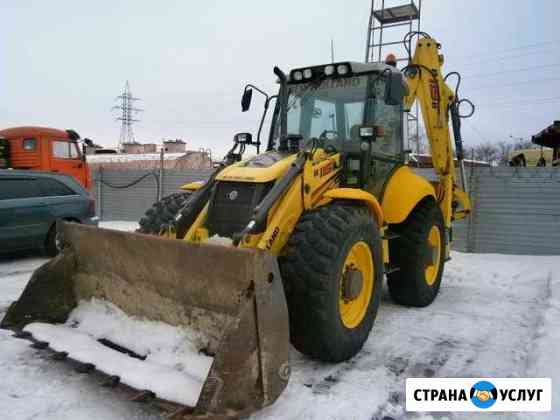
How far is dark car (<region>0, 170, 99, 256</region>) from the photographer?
7.51 m

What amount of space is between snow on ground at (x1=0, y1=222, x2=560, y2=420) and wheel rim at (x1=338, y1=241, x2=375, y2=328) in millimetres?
338

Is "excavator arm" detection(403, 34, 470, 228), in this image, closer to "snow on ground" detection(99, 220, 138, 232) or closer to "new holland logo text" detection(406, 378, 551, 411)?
"new holland logo text" detection(406, 378, 551, 411)

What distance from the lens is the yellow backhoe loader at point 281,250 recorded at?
2.84 m

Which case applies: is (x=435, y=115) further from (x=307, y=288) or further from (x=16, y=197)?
(x=16, y=197)

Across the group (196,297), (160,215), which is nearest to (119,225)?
(160,215)

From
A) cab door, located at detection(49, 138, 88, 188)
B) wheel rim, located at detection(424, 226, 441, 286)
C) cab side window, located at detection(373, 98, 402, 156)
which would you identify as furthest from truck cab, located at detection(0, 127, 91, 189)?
wheel rim, located at detection(424, 226, 441, 286)

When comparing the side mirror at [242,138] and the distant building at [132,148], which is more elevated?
the distant building at [132,148]

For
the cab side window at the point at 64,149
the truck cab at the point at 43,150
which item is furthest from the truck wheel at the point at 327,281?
the cab side window at the point at 64,149

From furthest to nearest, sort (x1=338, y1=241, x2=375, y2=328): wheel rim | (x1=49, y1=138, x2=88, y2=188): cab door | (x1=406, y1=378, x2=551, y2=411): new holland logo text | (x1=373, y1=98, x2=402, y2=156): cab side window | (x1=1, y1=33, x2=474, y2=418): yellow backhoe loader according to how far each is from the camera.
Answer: (x1=49, y1=138, x2=88, y2=188): cab door < (x1=373, y1=98, x2=402, y2=156): cab side window < (x1=338, y1=241, x2=375, y2=328): wheel rim < (x1=406, y1=378, x2=551, y2=411): new holland logo text < (x1=1, y1=33, x2=474, y2=418): yellow backhoe loader

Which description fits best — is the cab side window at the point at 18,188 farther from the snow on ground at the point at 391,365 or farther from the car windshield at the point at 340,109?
the car windshield at the point at 340,109

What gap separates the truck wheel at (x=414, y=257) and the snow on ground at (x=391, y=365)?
0.18 m

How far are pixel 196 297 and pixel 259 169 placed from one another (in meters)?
1.28

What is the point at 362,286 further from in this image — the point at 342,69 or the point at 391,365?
the point at 342,69

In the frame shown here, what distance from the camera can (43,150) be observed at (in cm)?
1167
